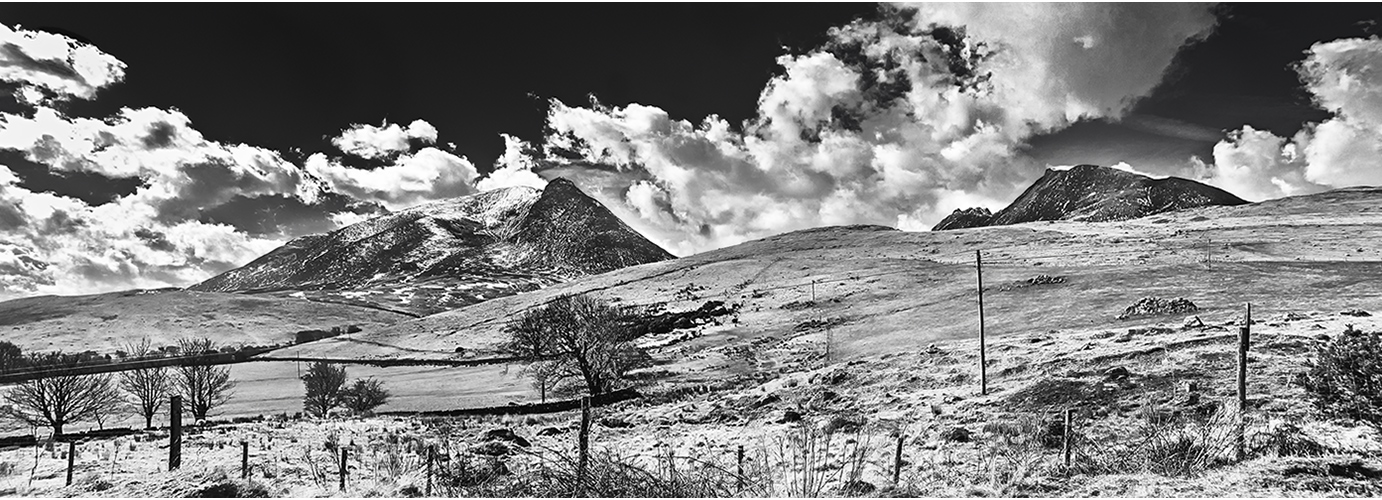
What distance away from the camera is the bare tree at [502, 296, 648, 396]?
53562 millimetres

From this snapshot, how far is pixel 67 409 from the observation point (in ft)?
194

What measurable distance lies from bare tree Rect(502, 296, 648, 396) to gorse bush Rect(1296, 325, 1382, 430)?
44200 mm

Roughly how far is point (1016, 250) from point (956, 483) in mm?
118197

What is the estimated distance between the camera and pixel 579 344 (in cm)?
5394

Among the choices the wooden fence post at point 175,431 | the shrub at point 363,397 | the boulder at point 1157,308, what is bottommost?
the shrub at point 363,397

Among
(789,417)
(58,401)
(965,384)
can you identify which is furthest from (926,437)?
(58,401)

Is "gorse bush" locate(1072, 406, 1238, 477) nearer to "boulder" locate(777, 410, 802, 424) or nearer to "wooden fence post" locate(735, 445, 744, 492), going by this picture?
"wooden fence post" locate(735, 445, 744, 492)

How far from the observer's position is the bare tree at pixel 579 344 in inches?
2109

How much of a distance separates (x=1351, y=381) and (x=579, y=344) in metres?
46.7

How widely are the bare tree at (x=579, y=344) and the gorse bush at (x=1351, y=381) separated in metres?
44.2

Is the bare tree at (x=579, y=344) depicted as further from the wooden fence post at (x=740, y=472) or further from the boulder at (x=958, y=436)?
the wooden fence post at (x=740, y=472)

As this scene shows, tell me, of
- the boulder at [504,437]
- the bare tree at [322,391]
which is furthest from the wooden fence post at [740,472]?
the bare tree at [322,391]

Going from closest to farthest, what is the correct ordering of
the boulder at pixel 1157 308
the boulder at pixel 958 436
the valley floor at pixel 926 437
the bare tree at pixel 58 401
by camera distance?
1. the valley floor at pixel 926 437
2. the boulder at pixel 958 436
3. the boulder at pixel 1157 308
4. the bare tree at pixel 58 401

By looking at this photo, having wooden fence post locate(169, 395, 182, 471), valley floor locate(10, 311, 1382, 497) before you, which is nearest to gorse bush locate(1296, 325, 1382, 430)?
valley floor locate(10, 311, 1382, 497)
